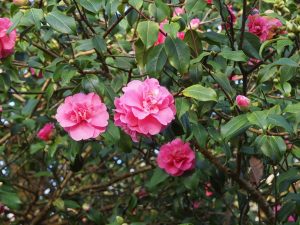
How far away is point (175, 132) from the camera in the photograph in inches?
54.2

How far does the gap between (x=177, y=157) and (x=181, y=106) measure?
67 cm

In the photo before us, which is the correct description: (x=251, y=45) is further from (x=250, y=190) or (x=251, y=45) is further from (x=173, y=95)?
(x=250, y=190)

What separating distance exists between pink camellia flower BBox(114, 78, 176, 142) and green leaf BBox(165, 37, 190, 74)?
3.6 inches

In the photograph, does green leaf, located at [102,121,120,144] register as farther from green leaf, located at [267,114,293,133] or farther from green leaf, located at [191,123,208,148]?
green leaf, located at [267,114,293,133]

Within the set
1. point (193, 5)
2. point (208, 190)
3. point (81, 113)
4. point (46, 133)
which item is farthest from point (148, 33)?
point (208, 190)

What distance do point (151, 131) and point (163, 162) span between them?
72 centimetres

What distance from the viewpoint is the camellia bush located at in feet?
4.33

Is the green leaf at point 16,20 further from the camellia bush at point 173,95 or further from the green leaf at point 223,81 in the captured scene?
the green leaf at point 223,81

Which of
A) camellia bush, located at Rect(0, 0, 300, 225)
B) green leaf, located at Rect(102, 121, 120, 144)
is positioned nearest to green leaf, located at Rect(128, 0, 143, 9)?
camellia bush, located at Rect(0, 0, 300, 225)

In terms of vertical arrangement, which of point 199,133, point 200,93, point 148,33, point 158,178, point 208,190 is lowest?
point 208,190

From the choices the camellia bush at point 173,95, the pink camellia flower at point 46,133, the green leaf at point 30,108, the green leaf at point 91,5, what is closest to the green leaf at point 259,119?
the camellia bush at point 173,95

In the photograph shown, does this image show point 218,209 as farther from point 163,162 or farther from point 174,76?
point 174,76

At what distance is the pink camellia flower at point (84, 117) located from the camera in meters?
1.37

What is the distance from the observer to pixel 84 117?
138cm
